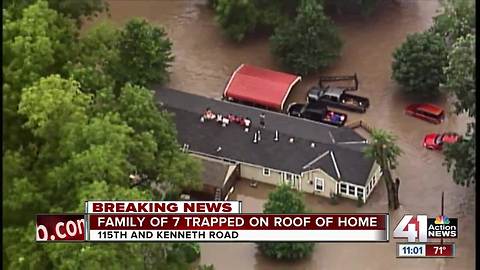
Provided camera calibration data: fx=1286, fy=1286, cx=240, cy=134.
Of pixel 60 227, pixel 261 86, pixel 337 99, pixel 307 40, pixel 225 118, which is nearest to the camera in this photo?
pixel 60 227

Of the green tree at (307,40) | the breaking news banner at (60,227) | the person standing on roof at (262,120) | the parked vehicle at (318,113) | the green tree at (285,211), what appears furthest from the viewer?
the green tree at (307,40)

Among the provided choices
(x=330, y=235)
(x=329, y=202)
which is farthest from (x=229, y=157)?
(x=330, y=235)

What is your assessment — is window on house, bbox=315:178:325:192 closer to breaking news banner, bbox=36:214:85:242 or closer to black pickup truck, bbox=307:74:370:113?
black pickup truck, bbox=307:74:370:113

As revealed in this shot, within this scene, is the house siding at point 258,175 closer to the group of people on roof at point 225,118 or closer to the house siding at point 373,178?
the group of people on roof at point 225,118

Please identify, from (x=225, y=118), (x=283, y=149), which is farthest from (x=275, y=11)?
(x=283, y=149)

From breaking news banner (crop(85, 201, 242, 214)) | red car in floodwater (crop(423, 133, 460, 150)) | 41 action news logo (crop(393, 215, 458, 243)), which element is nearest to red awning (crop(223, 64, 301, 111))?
red car in floodwater (crop(423, 133, 460, 150))

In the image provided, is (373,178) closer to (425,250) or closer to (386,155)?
(386,155)

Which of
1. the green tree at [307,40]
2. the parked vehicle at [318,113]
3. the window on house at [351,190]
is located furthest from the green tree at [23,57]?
the green tree at [307,40]
